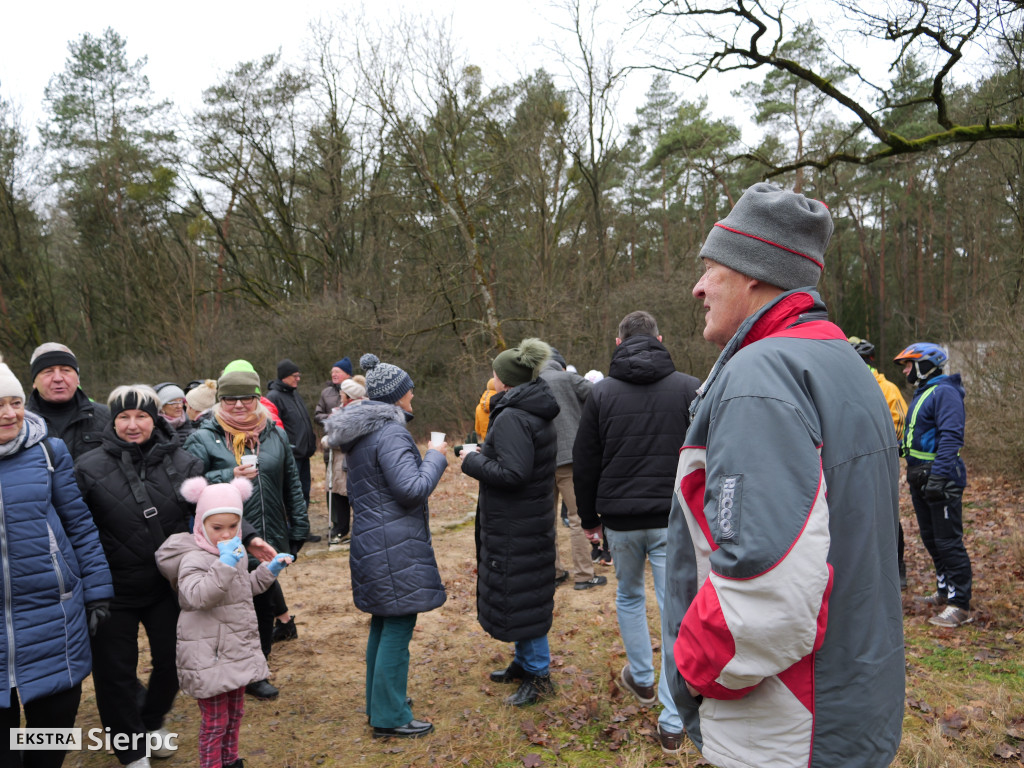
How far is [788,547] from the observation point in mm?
1420

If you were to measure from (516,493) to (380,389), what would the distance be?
0.98 metres

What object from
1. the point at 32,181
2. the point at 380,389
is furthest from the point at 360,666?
the point at 32,181

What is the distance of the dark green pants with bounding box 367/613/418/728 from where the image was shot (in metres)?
3.80

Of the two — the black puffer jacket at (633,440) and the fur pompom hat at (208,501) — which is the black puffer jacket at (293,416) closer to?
the fur pompom hat at (208,501)

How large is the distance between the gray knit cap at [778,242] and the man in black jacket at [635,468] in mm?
2015

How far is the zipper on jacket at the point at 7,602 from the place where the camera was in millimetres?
2873

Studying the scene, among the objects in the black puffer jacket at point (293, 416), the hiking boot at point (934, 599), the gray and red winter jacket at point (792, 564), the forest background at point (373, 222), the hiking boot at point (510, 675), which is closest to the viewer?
the gray and red winter jacket at point (792, 564)

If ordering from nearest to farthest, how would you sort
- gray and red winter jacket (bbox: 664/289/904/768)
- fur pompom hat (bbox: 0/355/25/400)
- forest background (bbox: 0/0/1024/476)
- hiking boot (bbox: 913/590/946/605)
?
gray and red winter jacket (bbox: 664/289/904/768) → fur pompom hat (bbox: 0/355/25/400) → hiking boot (bbox: 913/590/946/605) → forest background (bbox: 0/0/1024/476)

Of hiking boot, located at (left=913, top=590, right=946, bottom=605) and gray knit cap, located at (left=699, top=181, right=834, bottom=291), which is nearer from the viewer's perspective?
gray knit cap, located at (left=699, top=181, right=834, bottom=291)

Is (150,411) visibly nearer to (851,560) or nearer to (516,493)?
(516,493)

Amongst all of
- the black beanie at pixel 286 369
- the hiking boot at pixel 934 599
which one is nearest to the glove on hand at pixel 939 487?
the hiking boot at pixel 934 599

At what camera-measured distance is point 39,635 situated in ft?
9.70

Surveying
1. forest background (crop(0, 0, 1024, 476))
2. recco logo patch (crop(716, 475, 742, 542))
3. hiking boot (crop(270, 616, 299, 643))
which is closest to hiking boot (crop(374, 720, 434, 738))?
hiking boot (crop(270, 616, 299, 643))

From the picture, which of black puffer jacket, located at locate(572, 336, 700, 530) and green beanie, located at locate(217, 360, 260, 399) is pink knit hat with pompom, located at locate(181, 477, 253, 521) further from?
black puffer jacket, located at locate(572, 336, 700, 530)
